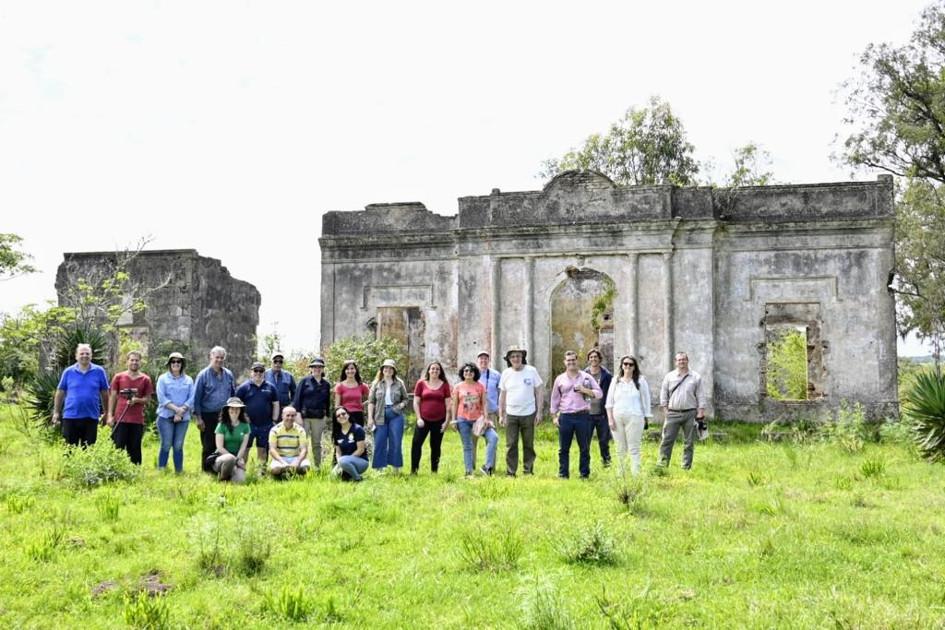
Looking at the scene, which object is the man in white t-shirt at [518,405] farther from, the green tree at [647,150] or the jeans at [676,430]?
the green tree at [647,150]

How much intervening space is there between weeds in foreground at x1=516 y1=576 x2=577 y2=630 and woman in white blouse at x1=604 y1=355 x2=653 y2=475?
5224 mm

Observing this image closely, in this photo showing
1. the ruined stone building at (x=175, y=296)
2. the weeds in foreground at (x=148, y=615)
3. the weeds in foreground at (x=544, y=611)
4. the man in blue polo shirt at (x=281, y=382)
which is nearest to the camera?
the weeds in foreground at (x=544, y=611)

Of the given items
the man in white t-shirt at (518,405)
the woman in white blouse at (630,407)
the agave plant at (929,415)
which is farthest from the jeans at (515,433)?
the agave plant at (929,415)

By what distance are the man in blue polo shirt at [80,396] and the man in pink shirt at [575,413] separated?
545 cm

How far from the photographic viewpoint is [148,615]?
5.48 metres

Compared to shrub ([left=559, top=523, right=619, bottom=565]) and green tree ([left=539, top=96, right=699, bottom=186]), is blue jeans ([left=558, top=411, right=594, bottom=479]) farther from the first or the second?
green tree ([left=539, top=96, right=699, bottom=186])

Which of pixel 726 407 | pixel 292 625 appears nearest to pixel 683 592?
pixel 292 625

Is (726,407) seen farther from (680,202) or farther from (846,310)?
(680,202)

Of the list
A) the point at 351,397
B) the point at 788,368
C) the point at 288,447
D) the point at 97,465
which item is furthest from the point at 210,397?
the point at 788,368

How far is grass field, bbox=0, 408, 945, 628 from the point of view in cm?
562

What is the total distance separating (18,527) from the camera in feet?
25.2

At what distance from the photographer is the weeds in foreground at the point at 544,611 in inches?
203

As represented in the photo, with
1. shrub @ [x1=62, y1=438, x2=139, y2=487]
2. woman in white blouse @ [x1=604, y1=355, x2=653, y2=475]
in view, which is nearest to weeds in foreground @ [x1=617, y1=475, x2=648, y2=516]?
woman in white blouse @ [x1=604, y1=355, x2=653, y2=475]

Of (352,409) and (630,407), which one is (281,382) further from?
(630,407)
